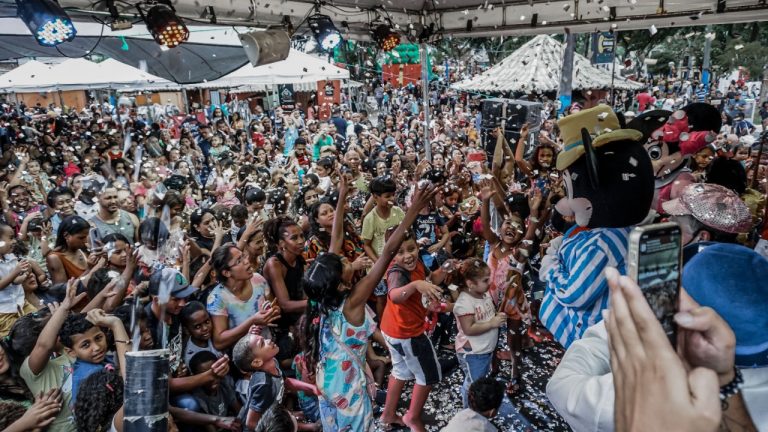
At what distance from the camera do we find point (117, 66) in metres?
9.20

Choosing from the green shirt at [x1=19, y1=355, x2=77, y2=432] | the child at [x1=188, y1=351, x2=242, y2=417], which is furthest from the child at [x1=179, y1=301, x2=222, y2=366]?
the green shirt at [x1=19, y1=355, x2=77, y2=432]

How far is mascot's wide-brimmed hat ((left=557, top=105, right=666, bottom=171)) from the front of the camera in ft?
7.16

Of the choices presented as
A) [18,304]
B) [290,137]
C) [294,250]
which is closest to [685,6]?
[294,250]

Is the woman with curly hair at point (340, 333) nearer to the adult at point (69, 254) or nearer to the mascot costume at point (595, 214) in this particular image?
the mascot costume at point (595, 214)

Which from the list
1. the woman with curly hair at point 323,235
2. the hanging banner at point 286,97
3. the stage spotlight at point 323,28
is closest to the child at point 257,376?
the woman with curly hair at point 323,235

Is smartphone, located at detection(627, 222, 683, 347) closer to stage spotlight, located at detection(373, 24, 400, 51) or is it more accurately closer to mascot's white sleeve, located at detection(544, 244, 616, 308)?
mascot's white sleeve, located at detection(544, 244, 616, 308)

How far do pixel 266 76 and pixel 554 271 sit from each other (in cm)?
819

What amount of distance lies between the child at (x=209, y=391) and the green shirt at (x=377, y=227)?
1794mm

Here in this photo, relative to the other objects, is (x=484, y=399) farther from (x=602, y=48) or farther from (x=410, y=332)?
(x=602, y=48)

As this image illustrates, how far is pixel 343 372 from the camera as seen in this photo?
2.47 meters

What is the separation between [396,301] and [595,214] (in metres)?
1.36

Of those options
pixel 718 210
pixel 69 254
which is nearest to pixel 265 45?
pixel 69 254

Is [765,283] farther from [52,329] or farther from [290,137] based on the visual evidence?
[290,137]

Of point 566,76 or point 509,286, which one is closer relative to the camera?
point 509,286
